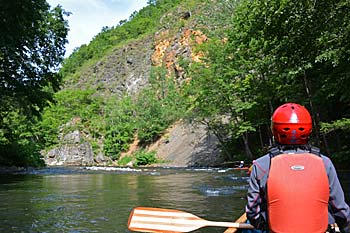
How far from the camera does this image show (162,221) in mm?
3729

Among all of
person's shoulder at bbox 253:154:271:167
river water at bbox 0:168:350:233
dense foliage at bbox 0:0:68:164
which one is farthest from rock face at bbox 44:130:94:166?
person's shoulder at bbox 253:154:271:167

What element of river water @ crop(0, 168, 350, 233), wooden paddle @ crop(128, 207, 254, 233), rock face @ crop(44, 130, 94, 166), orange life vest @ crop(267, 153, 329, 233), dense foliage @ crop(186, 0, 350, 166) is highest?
dense foliage @ crop(186, 0, 350, 166)

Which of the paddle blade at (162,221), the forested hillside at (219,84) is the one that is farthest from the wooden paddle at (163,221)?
the forested hillside at (219,84)

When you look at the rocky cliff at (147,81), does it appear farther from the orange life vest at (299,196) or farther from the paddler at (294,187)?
the orange life vest at (299,196)

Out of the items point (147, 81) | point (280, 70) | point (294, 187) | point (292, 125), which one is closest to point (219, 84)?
point (280, 70)

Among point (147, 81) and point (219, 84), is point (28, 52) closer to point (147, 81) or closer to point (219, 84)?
point (219, 84)

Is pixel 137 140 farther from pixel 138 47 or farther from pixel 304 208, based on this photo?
pixel 304 208

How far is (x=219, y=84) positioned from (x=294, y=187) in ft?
→ 86.1

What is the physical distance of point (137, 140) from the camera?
55.6 m

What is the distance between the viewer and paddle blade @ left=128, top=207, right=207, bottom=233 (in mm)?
3703

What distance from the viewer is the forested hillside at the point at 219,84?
11.9m

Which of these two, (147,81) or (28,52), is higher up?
(147,81)

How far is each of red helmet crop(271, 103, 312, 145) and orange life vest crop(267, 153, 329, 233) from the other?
0.18m

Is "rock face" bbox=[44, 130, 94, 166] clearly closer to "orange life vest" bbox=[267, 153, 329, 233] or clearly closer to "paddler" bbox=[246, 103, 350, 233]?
"paddler" bbox=[246, 103, 350, 233]
